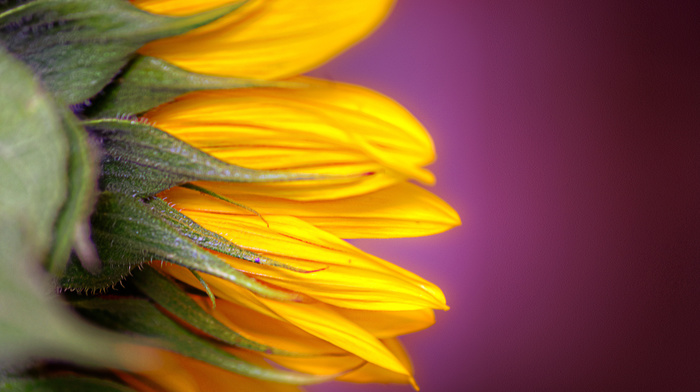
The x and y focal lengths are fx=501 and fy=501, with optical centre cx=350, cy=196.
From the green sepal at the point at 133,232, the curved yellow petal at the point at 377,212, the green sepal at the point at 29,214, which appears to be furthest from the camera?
the curved yellow petal at the point at 377,212

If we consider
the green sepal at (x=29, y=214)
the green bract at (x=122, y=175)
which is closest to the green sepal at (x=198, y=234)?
the green bract at (x=122, y=175)

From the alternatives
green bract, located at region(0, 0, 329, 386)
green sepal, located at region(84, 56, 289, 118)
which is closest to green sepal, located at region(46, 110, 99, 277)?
green bract, located at region(0, 0, 329, 386)

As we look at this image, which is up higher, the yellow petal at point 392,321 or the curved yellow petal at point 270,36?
the curved yellow petal at point 270,36

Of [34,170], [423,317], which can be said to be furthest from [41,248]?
[423,317]

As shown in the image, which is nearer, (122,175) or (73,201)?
(73,201)

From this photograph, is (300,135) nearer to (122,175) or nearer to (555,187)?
(122,175)

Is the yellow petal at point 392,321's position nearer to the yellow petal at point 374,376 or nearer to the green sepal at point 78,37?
the yellow petal at point 374,376

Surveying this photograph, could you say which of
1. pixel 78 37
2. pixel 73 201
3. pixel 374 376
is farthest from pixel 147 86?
pixel 374 376
